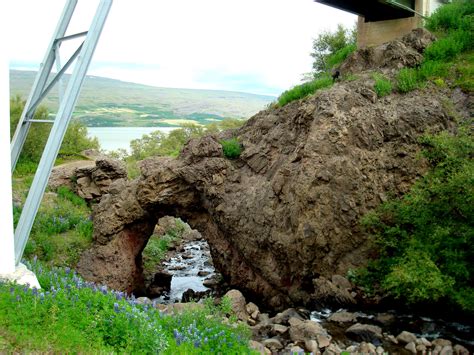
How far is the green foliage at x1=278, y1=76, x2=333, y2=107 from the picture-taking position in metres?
13.9

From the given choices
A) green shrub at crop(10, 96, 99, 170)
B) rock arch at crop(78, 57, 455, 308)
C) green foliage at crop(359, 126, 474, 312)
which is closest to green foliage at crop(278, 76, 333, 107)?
rock arch at crop(78, 57, 455, 308)

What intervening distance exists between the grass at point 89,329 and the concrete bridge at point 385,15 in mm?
11929

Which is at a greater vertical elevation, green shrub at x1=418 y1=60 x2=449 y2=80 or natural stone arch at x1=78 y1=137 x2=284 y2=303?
green shrub at x1=418 y1=60 x2=449 y2=80

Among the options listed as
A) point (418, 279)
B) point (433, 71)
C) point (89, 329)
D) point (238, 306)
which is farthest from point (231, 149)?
point (89, 329)

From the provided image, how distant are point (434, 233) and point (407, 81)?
491 cm

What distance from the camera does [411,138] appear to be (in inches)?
456

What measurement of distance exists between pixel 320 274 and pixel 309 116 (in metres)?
3.87

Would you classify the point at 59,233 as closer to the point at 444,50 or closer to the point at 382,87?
the point at 382,87

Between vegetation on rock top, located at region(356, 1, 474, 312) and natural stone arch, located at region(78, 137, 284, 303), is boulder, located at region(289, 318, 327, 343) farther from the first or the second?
natural stone arch, located at region(78, 137, 284, 303)

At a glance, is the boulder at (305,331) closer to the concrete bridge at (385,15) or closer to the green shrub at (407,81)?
the green shrub at (407,81)

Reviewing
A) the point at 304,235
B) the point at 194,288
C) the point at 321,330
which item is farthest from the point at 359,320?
the point at 194,288

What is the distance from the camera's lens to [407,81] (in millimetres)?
12523

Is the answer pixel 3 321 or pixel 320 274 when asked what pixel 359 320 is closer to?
pixel 320 274

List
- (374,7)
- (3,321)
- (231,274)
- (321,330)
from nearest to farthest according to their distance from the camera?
(3,321) → (321,330) → (231,274) → (374,7)
